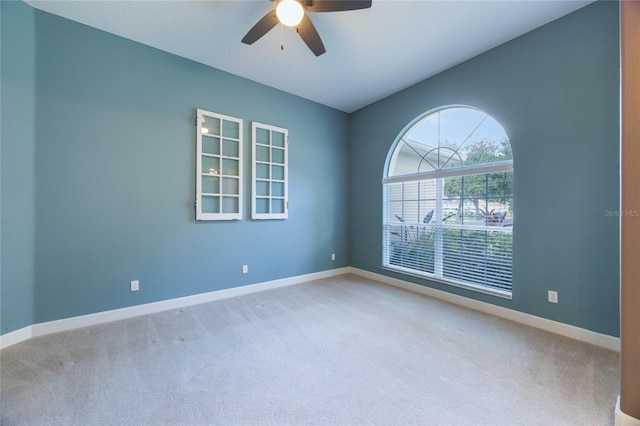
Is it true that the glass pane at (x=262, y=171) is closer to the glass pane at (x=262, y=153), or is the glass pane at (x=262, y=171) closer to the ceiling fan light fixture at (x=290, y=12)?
the glass pane at (x=262, y=153)

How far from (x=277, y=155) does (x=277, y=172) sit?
0.26 metres

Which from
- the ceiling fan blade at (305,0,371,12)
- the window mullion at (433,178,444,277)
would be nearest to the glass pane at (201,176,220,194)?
the ceiling fan blade at (305,0,371,12)

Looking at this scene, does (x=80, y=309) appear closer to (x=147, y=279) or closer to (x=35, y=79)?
(x=147, y=279)

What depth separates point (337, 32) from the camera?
2.66 metres

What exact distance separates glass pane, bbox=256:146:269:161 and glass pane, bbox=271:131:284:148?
19cm

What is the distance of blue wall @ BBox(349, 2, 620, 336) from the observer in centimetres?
224

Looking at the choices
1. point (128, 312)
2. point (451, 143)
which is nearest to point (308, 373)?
point (128, 312)

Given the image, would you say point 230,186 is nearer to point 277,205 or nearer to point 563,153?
point 277,205

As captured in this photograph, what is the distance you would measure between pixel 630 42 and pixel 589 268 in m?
1.89

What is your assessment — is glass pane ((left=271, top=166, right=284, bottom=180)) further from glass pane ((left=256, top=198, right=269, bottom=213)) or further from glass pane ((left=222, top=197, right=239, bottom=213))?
glass pane ((left=222, top=197, right=239, bottom=213))

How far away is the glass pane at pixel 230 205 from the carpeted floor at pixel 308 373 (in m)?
1.34

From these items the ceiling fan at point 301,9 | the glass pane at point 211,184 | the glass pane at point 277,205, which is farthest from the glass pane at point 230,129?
the ceiling fan at point 301,9

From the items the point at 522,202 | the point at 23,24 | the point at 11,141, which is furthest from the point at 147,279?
the point at 522,202

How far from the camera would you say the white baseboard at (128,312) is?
2278 millimetres
